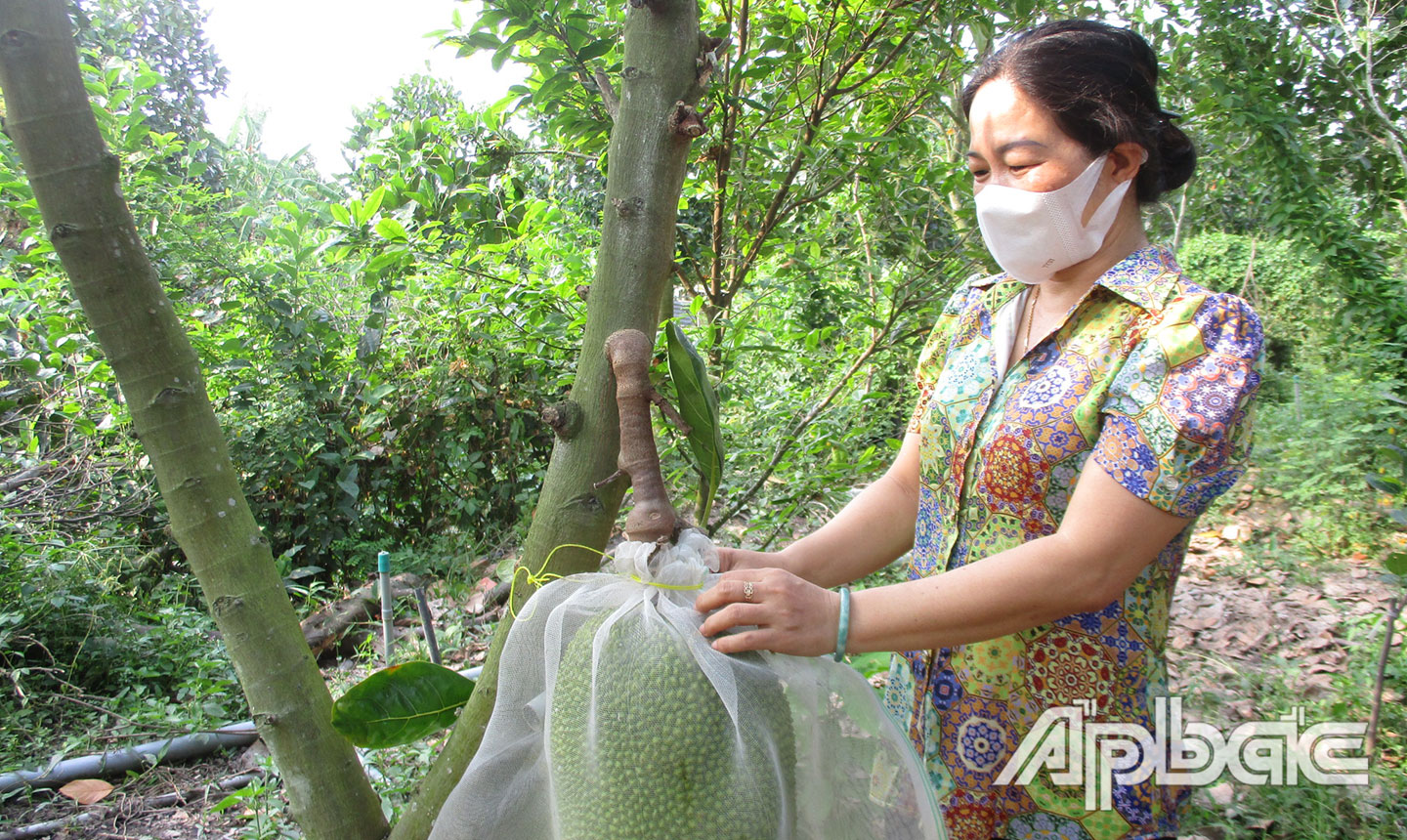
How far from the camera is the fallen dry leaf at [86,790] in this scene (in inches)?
75.4

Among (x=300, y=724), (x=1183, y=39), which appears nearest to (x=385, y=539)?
(x=300, y=724)

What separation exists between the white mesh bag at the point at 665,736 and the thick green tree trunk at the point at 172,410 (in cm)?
22

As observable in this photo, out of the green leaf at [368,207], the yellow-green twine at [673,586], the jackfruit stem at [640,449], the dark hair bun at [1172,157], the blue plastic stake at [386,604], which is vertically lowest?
the blue plastic stake at [386,604]

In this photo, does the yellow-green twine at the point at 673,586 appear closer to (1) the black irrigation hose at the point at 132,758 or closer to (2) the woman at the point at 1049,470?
(2) the woman at the point at 1049,470

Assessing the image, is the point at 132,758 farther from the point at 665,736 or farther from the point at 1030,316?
the point at 1030,316

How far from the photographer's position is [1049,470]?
95 cm

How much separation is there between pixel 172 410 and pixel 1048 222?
101cm

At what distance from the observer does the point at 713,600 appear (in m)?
0.76

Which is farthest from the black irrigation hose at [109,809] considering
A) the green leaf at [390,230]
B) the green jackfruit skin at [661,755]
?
the green jackfruit skin at [661,755]

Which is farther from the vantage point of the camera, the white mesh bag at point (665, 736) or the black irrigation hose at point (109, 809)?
the black irrigation hose at point (109, 809)

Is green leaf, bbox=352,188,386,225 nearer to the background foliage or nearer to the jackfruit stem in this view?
the background foliage

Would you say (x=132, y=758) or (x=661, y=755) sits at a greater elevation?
(x=661, y=755)

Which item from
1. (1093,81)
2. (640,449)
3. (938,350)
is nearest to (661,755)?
(640,449)

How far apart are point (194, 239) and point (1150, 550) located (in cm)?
355
